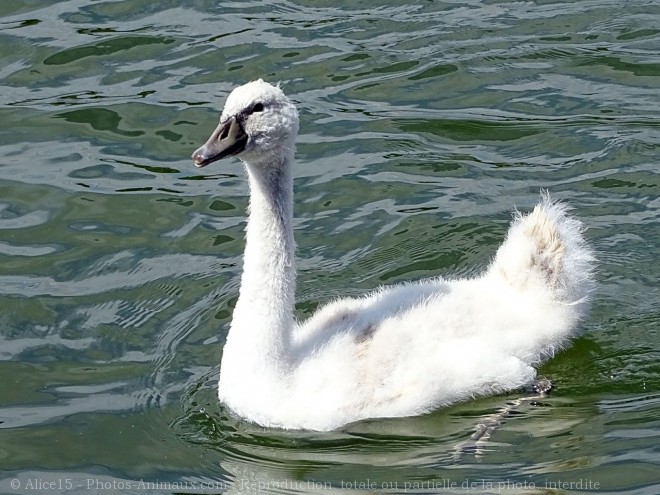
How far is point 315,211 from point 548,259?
2288 millimetres

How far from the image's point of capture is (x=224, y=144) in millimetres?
7055

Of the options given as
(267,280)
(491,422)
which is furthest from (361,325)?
(491,422)

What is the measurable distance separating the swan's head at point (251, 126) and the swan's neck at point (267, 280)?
13cm

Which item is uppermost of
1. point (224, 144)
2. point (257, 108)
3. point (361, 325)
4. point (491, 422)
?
point (257, 108)

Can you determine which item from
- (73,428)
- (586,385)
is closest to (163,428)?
(73,428)

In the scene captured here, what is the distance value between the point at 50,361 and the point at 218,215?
6.40 ft

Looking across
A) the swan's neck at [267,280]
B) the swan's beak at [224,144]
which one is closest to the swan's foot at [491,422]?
the swan's neck at [267,280]

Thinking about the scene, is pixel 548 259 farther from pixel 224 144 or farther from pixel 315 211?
pixel 315 211

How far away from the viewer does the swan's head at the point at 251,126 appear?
706cm

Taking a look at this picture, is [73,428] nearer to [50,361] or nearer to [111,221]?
[50,361]

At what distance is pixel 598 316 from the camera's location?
8266 mm

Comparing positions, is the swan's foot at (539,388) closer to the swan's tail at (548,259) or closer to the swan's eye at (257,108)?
the swan's tail at (548,259)

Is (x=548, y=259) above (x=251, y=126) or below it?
below

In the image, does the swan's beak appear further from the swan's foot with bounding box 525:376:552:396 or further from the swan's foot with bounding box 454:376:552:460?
the swan's foot with bounding box 525:376:552:396
